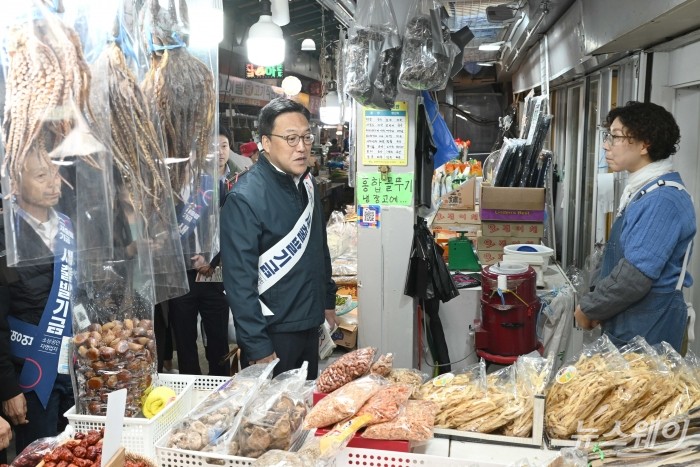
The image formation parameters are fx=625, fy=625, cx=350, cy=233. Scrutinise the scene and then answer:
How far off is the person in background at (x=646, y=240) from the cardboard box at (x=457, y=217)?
8.26 feet

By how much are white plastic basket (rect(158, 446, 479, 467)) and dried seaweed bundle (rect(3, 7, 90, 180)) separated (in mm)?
876

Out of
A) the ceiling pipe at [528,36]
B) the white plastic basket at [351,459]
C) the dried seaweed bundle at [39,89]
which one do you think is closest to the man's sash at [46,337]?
the white plastic basket at [351,459]

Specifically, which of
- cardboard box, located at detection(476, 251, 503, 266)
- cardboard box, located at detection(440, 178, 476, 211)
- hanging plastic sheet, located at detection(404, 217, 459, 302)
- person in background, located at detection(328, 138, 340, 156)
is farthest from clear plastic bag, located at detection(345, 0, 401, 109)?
person in background, located at detection(328, 138, 340, 156)

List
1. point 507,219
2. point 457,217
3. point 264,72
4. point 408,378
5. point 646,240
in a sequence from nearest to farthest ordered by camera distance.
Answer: point 408,378 < point 646,240 < point 507,219 < point 457,217 < point 264,72

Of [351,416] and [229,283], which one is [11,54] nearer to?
[351,416]

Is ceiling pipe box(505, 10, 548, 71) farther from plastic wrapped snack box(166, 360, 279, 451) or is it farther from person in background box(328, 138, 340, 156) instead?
person in background box(328, 138, 340, 156)

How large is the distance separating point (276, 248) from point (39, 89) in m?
1.69

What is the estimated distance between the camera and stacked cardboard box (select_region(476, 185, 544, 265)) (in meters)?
4.93

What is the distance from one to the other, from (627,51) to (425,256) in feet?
6.37

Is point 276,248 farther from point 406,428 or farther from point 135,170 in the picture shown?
point 135,170

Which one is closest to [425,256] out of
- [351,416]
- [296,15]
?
[351,416]

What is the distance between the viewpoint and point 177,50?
1555 millimetres

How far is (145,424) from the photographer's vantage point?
1772mm

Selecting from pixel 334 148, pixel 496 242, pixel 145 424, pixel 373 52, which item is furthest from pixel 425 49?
pixel 334 148
